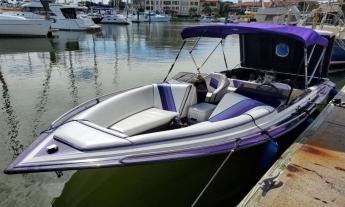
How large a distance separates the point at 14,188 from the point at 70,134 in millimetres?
1606

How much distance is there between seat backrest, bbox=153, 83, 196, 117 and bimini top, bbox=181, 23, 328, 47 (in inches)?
59.0

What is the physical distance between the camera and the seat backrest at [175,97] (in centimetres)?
575

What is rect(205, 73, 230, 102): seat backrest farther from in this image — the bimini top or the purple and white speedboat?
the bimini top

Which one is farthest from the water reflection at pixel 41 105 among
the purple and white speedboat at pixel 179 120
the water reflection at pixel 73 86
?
the purple and white speedboat at pixel 179 120

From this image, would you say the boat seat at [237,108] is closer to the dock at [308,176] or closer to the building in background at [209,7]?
the dock at [308,176]

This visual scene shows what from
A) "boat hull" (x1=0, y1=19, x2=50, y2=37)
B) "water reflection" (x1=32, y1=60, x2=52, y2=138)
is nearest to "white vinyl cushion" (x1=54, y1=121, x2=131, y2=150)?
"water reflection" (x1=32, y1=60, x2=52, y2=138)

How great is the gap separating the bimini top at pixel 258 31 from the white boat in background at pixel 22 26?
2308 centimetres

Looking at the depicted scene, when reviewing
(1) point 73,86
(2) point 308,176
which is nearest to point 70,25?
(1) point 73,86

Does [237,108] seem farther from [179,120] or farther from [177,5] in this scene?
[177,5]

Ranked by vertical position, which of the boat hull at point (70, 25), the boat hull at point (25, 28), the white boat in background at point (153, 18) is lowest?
the boat hull at point (25, 28)

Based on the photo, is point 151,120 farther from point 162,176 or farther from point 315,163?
point 315,163

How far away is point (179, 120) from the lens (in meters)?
5.42

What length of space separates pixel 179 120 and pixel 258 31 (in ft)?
7.31

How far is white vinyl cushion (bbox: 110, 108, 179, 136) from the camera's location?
15.8 feet
